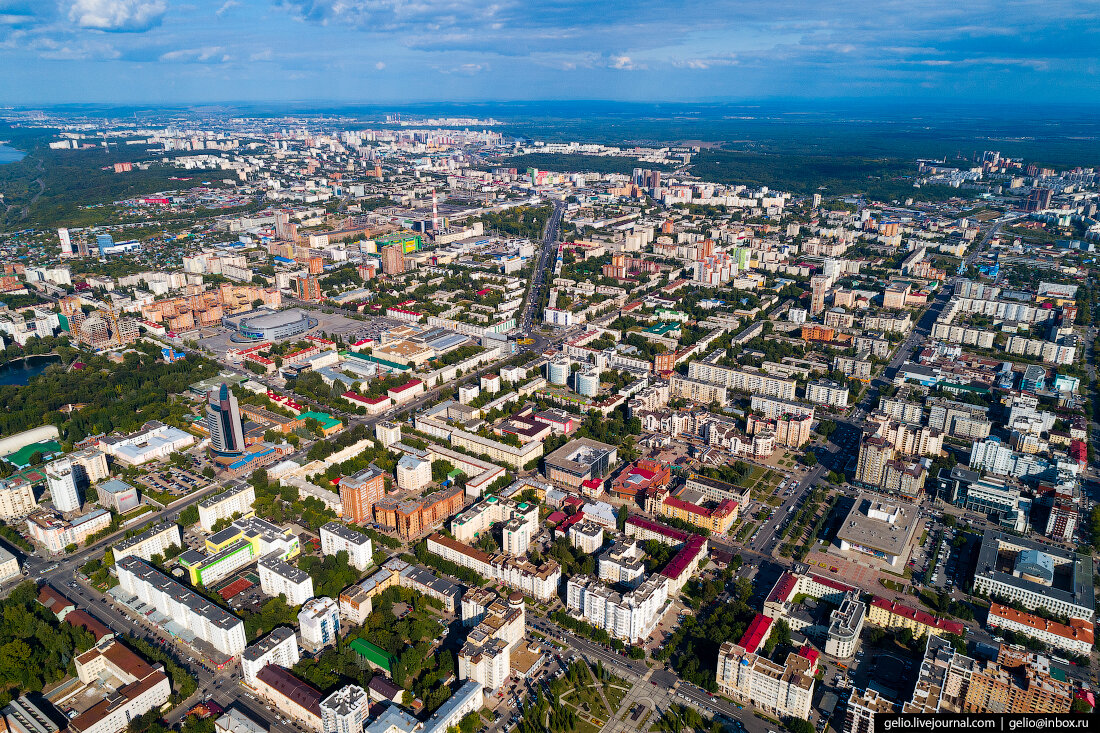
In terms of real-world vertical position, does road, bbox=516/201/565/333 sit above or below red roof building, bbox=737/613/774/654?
above

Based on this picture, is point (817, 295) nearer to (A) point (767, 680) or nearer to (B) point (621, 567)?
(B) point (621, 567)

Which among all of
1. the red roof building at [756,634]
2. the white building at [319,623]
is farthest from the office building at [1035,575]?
the white building at [319,623]

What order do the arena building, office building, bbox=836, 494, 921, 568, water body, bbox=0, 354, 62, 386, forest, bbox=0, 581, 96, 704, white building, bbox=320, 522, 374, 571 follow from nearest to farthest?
1. forest, bbox=0, 581, 96, 704
2. white building, bbox=320, 522, 374, 571
3. office building, bbox=836, 494, 921, 568
4. water body, bbox=0, 354, 62, 386
5. the arena building

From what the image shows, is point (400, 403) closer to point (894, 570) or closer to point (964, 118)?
point (894, 570)

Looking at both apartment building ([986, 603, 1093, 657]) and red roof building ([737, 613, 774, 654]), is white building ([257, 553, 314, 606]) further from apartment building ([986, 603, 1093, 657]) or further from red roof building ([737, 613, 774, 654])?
apartment building ([986, 603, 1093, 657])

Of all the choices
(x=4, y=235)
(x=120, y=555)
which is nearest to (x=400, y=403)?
(x=120, y=555)

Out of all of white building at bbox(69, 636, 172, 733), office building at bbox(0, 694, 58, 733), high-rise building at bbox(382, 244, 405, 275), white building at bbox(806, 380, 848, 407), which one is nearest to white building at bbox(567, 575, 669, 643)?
white building at bbox(69, 636, 172, 733)

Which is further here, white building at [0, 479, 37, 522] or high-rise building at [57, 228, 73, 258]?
high-rise building at [57, 228, 73, 258]
